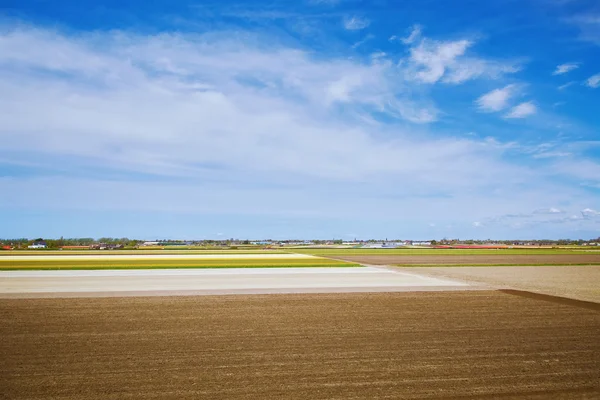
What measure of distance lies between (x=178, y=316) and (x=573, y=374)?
14.0m

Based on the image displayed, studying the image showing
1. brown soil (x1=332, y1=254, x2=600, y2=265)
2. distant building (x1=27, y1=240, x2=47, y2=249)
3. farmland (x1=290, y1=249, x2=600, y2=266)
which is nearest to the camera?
farmland (x1=290, y1=249, x2=600, y2=266)

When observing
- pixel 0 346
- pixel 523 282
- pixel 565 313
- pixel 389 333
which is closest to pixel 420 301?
pixel 565 313

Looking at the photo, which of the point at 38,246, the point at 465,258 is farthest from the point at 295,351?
the point at 38,246

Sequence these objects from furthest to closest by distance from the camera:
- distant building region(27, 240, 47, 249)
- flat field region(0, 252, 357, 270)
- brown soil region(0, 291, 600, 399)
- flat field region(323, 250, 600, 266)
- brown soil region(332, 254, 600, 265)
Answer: distant building region(27, 240, 47, 249), brown soil region(332, 254, 600, 265), flat field region(323, 250, 600, 266), flat field region(0, 252, 357, 270), brown soil region(0, 291, 600, 399)

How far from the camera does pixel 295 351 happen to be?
41.8 ft

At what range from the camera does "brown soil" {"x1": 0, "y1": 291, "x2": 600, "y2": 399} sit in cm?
973

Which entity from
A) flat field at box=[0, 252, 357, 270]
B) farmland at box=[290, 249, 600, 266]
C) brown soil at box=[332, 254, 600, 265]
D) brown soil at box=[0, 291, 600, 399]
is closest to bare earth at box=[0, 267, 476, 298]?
brown soil at box=[0, 291, 600, 399]

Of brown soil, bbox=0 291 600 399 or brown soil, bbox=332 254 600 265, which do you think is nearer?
brown soil, bbox=0 291 600 399

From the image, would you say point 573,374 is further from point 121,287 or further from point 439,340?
point 121,287

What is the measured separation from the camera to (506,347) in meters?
13.3

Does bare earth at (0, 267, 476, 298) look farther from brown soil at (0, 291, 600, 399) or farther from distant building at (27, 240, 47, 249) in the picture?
distant building at (27, 240, 47, 249)

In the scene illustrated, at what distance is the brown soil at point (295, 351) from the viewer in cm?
973

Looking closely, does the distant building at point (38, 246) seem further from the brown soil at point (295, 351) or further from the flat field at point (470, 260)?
the brown soil at point (295, 351)

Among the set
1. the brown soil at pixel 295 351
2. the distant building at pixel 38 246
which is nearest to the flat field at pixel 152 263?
the brown soil at pixel 295 351
